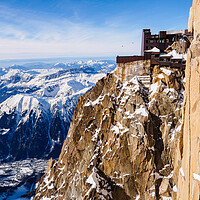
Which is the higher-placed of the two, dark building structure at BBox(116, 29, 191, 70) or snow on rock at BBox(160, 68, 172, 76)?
dark building structure at BBox(116, 29, 191, 70)

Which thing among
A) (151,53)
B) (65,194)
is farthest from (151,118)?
(65,194)

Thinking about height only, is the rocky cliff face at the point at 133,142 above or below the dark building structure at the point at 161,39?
below

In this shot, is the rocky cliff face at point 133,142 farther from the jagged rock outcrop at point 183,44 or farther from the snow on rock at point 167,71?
the jagged rock outcrop at point 183,44

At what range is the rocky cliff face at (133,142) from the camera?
168 ft

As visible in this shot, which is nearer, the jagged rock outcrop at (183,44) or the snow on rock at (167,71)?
the snow on rock at (167,71)

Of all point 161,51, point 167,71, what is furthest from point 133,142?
point 161,51

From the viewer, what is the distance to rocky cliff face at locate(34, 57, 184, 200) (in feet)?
168

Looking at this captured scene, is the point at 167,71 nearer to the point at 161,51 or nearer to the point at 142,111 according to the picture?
the point at 142,111

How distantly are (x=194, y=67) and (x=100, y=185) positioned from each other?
50.2m

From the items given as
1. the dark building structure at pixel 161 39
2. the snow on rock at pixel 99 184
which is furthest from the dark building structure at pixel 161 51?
the snow on rock at pixel 99 184

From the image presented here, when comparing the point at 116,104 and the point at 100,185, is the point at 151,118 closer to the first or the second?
the point at 116,104

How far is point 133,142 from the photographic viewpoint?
54844 mm

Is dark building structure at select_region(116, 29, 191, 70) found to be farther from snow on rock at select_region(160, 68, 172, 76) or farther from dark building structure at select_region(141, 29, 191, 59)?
snow on rock at select_region(160, 68, 172, 76)

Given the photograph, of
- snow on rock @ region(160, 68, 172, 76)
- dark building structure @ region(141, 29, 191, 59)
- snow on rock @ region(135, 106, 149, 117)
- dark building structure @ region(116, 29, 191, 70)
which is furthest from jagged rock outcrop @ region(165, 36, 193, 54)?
snow on rock @ region(135, 106, 149, 117)
